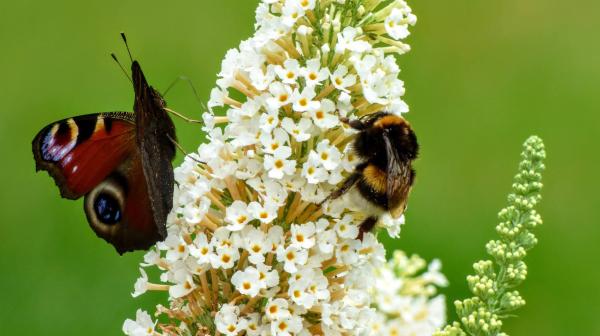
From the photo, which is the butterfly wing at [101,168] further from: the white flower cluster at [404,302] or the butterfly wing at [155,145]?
the white flower cluster at [404,302]

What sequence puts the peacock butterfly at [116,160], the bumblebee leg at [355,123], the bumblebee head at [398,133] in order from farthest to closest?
1. the peacock butterfly at [116,160]
2. the bumblebee head at [398,133]
3. the bumblebee leg at [355,123]

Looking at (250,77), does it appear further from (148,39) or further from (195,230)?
(148,39)

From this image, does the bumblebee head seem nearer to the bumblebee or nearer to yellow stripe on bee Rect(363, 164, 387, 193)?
the bumblebee

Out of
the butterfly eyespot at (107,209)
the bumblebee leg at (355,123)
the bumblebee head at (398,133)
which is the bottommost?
the butterfly eyespot at (107,209)

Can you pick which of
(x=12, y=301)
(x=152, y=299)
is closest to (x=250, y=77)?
(x=152, y=299)

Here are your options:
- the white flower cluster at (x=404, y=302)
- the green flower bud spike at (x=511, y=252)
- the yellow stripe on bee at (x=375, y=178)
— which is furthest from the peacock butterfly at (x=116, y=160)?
the green flower bud spike at (x=511, y=252)

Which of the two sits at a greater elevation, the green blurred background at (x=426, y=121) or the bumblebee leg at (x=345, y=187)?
the green blurred background at (x=426, y=121)

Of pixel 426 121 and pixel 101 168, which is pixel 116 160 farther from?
pixel 426 121

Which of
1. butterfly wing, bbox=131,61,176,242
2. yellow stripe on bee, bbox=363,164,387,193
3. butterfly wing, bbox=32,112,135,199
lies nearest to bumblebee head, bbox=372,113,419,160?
yellow stripe on bee, bbox=363,164,387,193
